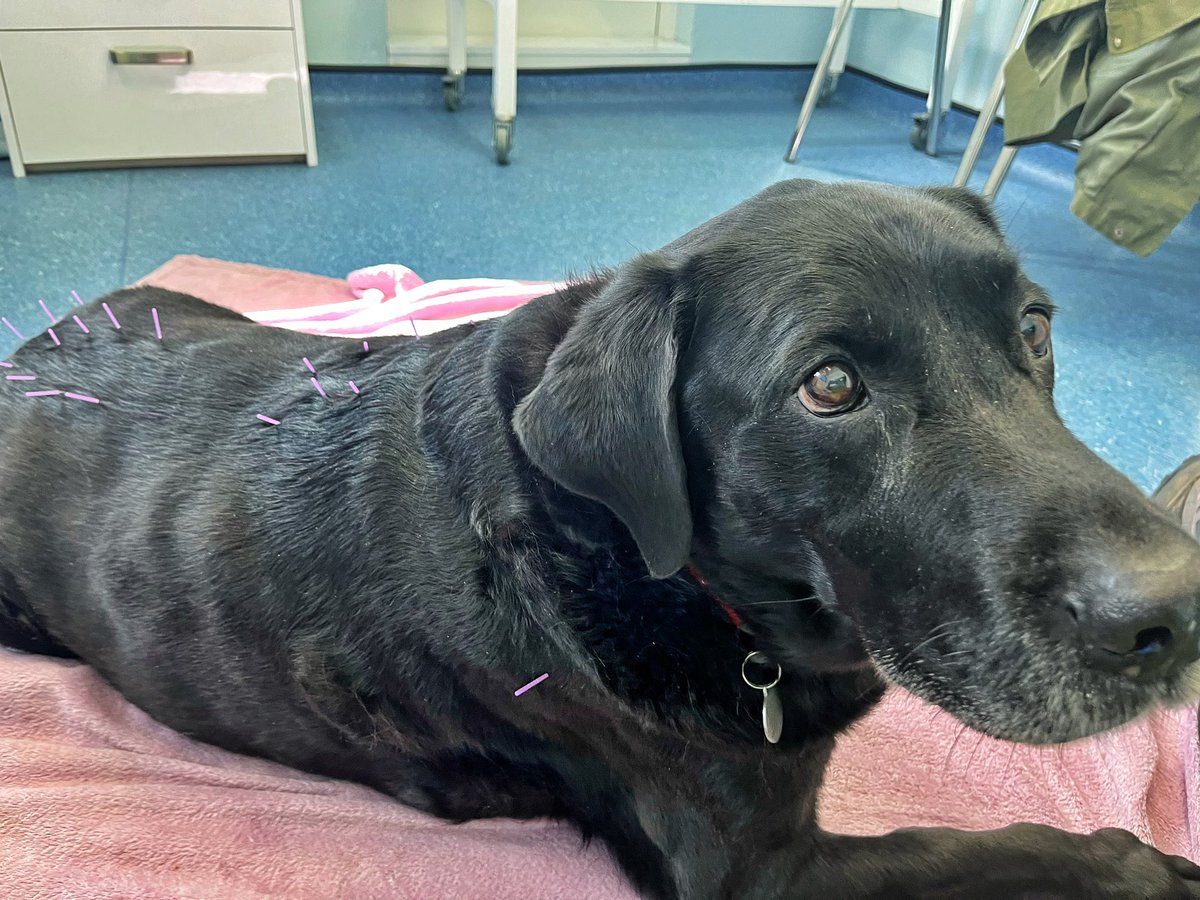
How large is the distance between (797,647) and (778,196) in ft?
1.79

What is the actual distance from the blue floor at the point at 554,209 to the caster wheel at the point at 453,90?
0.09 m

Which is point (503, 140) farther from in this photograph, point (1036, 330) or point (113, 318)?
point (1036, 330)

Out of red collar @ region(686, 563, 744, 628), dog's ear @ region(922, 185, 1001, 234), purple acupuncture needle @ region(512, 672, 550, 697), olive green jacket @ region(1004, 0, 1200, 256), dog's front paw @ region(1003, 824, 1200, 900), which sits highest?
dog's ear @ region(922, 185, 1001, 234)

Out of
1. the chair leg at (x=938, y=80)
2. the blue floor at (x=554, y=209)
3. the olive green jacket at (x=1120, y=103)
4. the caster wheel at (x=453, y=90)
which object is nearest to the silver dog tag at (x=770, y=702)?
the blue floor at (x=554, y=209)

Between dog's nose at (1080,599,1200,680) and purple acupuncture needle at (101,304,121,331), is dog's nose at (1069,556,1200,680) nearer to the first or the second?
dog's nose at (1080,599,1200,680)

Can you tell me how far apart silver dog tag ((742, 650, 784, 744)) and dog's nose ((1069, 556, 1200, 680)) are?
15.4 inches

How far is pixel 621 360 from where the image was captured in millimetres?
997

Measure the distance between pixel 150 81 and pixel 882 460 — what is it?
13.0 feet

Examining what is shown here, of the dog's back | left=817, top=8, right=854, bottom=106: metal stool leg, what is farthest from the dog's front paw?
left=817, top=8, right=854, bottom=106: metal stool leg

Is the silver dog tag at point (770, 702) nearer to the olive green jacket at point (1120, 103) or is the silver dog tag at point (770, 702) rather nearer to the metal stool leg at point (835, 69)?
the olive green jacket at point (1120, 103)

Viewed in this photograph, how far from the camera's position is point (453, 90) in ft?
16.2

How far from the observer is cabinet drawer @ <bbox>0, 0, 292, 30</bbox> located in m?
3.58

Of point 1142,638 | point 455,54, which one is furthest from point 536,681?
point 455,54

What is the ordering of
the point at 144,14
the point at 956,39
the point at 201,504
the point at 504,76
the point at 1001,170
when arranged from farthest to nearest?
the point at 956,39, the point at 504,76, the point at 144,14, the point at 1001,170, the point at 201,504
